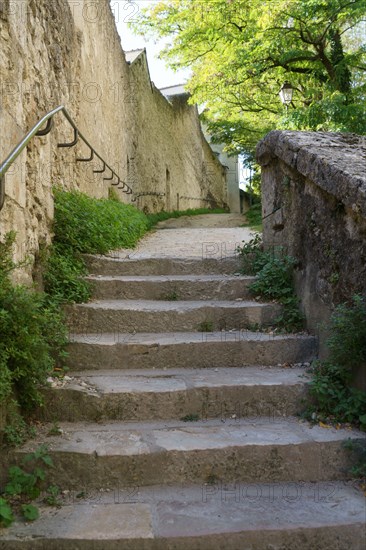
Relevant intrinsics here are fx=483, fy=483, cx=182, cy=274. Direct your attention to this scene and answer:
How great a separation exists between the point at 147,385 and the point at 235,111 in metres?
10.2

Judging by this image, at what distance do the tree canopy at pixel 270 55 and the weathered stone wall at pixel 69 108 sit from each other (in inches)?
56.2

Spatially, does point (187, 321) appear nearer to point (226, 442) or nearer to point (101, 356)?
point (101, 356)

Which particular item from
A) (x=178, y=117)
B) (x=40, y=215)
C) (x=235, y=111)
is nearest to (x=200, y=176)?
(x=178, y=117)

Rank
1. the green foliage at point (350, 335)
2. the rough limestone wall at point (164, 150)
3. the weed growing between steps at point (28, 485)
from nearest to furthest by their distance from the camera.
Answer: the weed growing between steps at point (28, 485) < the green foliage at point (350, 335) < the rough limestone wall at point (164, 150)

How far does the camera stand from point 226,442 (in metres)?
2.17

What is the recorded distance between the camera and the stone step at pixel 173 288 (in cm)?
350

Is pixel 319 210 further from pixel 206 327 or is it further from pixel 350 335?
pixel 206 327

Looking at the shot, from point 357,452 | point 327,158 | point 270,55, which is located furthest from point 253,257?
point 270,55

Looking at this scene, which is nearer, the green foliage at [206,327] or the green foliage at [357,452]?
the green foliage at [357,452]

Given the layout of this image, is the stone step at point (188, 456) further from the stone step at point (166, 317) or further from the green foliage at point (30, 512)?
the stone step at point (166, 317)

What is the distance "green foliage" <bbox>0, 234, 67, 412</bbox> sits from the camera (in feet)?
7.02

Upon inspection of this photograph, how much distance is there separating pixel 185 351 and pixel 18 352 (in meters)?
1.03

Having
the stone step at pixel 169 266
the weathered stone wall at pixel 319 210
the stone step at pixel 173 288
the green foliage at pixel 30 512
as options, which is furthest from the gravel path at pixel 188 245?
the green foliage at pixel 30 512

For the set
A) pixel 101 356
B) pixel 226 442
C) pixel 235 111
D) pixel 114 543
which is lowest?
pixel 114 543
